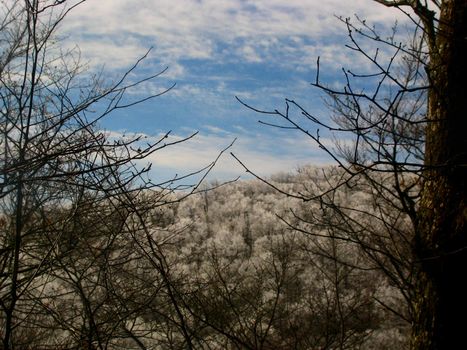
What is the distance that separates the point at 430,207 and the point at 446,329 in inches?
24.7

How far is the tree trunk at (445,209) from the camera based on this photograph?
103 inches

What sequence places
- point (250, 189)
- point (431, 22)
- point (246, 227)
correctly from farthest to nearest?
point (250, 189) → point (246, 227) → point (431, 22)

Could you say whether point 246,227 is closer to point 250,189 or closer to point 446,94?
point 250,189

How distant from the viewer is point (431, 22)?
9.89ft

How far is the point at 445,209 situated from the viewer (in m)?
2.74

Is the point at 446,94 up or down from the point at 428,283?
up

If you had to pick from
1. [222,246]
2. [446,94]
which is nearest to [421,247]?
[446,94]

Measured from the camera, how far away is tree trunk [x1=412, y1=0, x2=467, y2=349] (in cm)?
262

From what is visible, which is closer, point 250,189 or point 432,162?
point 432,162

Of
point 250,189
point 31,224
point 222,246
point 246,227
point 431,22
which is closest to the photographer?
point 431,22

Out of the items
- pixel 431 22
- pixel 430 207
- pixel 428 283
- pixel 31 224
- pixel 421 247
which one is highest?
pixel 31 224

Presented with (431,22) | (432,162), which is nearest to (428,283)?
(432,162)

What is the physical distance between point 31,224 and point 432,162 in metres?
4.68

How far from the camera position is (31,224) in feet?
19.8
